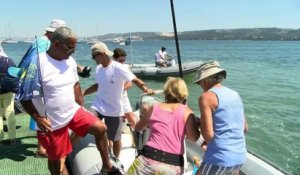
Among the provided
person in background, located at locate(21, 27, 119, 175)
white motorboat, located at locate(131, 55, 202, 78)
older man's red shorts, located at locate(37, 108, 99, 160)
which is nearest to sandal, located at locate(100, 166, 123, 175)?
person in background, located at locate(21, 27, 119, 175)

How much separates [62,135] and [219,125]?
1.51 meters

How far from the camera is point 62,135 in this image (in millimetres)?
3650


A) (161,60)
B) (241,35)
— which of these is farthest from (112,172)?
(241,35)

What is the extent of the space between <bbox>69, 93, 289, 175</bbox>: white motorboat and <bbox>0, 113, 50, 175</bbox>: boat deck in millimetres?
418

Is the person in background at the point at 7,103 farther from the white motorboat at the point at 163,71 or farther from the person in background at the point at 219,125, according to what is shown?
the white motorboat at the point at 163,71

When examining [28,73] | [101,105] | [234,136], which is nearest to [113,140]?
[101,105]

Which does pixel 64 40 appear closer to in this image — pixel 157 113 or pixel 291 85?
pixel 157 113

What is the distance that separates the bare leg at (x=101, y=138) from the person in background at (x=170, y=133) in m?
0.70

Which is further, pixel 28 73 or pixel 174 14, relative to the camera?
pixel 174 14

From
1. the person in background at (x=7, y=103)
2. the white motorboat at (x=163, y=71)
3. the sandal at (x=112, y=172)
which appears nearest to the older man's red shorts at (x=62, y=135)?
the sandal at (x=112, y=172)

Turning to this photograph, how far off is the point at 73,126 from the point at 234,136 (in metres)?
1.51

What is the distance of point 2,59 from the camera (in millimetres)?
5211

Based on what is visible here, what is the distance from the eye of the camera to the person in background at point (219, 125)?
A: 2.91 metres

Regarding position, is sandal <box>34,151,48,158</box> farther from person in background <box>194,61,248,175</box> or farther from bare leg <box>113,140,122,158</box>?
person in background <box>194,61,248,175</box>
